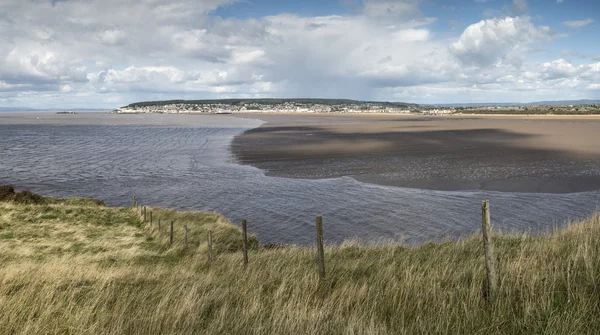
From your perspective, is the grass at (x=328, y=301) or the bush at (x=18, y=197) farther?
the bush at (x=18, y=197)

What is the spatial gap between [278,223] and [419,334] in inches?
818

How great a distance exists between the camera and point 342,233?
2372 centimetres

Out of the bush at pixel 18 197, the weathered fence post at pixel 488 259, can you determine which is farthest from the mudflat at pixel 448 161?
the weathered fence post at pixel 488 259

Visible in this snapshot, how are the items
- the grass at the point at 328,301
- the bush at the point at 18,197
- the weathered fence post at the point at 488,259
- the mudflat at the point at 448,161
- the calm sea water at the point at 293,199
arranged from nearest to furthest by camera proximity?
the grass at the point at 328,301, the weathered fence post at the point at 488,259, the calm sea water at the point at 293,199, the bush at the point at 18,197, the mudflat at the point at 448,161

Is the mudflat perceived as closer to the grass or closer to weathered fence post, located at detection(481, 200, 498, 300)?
the grass

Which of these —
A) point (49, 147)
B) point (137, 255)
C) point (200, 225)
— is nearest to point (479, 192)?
point (200, 225)

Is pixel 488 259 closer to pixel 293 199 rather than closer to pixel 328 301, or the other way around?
pixel 328 301

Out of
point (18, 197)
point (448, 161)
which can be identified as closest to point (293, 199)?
point (18, 197)

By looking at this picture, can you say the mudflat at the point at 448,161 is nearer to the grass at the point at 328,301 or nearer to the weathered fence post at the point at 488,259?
the grass at the point at 328,301

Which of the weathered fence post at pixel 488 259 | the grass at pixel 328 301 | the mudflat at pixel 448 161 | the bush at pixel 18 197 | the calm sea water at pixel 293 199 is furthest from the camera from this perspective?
the mudflat at pixel 448 161

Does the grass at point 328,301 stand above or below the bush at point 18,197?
above

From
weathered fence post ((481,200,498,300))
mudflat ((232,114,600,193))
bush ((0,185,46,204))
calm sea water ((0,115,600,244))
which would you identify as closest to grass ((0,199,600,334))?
weathered fence post ((481,200,498,300))

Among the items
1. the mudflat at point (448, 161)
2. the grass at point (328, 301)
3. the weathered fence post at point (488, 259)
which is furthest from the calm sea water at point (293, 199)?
the weathered fence post at point (488, 259)

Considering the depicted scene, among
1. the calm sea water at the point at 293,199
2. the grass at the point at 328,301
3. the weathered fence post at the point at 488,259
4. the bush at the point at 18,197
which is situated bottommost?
the calm sea water at the point at 293,199
